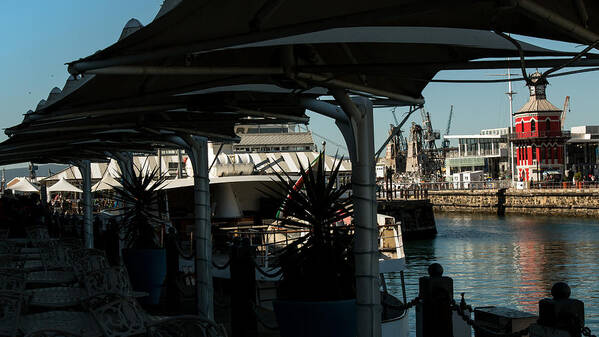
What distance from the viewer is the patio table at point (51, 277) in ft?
25.6

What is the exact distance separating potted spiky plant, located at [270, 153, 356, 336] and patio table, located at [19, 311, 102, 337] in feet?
6.53

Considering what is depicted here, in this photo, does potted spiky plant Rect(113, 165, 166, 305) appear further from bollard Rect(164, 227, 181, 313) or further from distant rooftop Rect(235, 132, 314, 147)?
distant rooftop Rect(235, 132, 314, 147)

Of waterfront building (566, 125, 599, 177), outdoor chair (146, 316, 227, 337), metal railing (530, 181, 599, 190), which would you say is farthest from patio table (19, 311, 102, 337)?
waterfront building (566, 125, 599, 177)

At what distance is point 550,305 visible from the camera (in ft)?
14.4

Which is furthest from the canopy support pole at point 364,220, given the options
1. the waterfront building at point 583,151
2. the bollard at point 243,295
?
the waterfront building at point 583,151

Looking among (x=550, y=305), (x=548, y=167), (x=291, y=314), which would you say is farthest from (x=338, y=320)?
(x=548, y=167)

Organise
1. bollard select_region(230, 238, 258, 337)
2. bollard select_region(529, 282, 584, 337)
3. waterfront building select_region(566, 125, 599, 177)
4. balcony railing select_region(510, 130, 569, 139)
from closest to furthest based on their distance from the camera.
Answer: bollard select_region(529, 282, 584, 337)
bollard select_region(230, 238, 258, 337)
balcony railing select_region(510, 130, 569, 139)
waterfront building select_region(566, 125, 599, 177)

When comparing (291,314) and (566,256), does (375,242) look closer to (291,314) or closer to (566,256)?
(291,314)

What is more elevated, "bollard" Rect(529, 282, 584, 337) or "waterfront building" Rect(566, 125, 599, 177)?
"waterfront building" Rect(566, 125, 599, 177)

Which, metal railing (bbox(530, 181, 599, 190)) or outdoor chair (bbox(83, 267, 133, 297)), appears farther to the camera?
metal railing (bbox(530, 181, 599, 190))

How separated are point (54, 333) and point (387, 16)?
2231 millimetres

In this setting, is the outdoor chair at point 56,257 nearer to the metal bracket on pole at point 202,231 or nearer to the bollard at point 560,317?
the metal bracket on pole at point 202,231

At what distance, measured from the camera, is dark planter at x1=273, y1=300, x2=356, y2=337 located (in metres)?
6.60

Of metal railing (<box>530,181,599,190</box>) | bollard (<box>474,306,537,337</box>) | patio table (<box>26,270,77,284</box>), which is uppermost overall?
metal railing (<box>530,181,599,190</box>)
